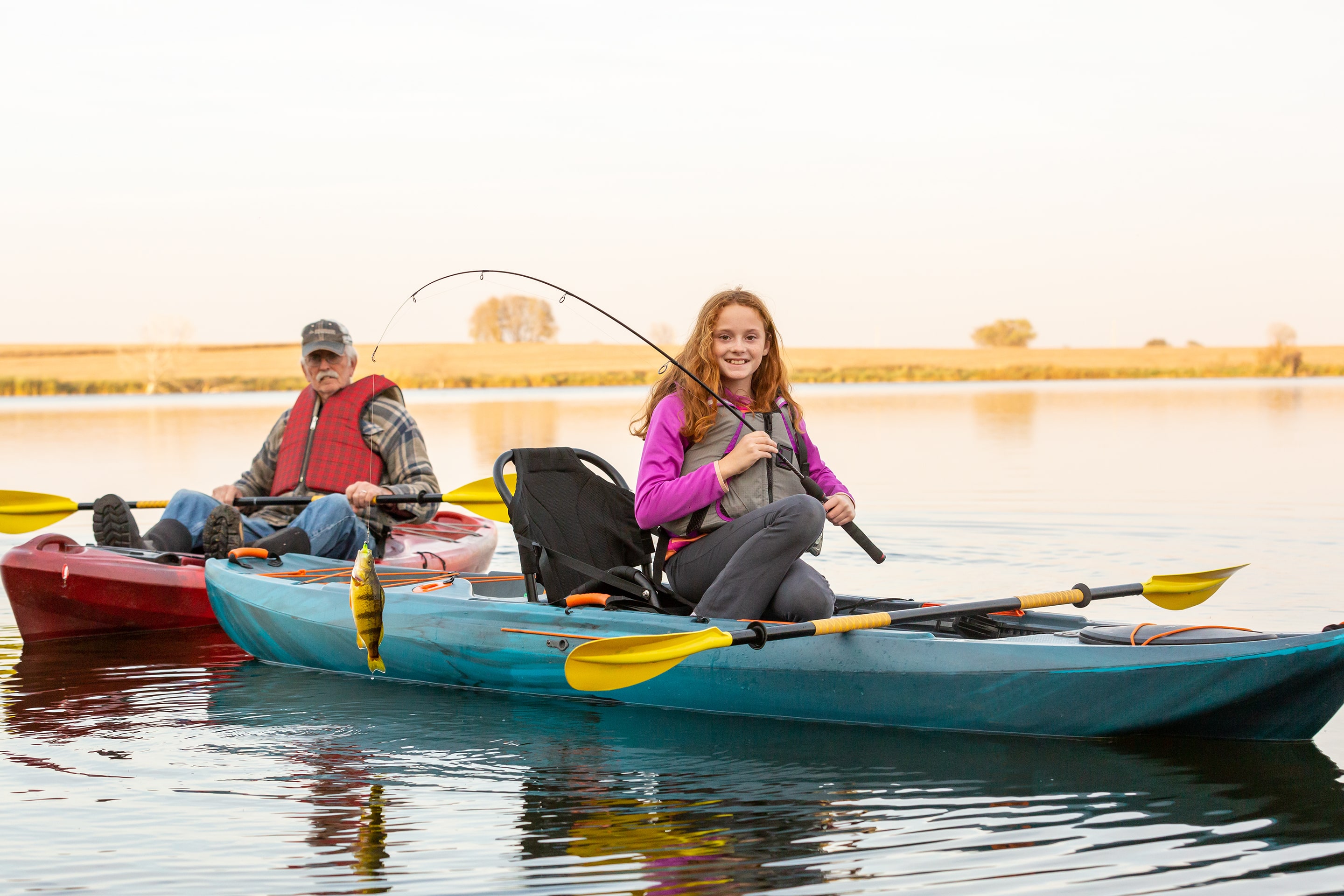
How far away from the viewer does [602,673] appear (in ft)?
14.0

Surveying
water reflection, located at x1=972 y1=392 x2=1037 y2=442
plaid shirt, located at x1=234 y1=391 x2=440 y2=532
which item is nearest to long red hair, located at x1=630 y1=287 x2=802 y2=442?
plaid shirt, located at x1=234 y1=391 x2=440 y2=532

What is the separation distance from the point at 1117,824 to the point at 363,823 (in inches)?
80.9

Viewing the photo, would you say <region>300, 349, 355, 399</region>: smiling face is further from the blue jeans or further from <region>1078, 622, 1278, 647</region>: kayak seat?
<region>1078, 622, 1278, 647</region>: kayak seat

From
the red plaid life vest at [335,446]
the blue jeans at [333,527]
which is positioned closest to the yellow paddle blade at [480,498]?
the red plaid life vest at [335,446]

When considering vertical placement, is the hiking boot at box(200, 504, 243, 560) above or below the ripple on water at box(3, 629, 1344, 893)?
above

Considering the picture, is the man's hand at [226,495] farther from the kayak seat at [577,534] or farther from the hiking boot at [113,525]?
the kayak seat at [577,534]

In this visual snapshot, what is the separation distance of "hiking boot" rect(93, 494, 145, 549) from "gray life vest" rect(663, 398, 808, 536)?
3769mm

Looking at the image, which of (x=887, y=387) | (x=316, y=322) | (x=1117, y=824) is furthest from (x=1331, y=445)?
(x=887, y=387)

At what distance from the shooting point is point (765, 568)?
4547 millimetres

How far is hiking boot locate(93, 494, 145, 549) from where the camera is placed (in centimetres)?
716

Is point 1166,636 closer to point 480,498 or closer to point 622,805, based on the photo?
point 622,805

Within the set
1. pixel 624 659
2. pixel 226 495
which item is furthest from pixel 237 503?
pixel 624 659

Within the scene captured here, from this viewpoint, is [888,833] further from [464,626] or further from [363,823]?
[464,626]

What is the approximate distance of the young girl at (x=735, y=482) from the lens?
4527mm
